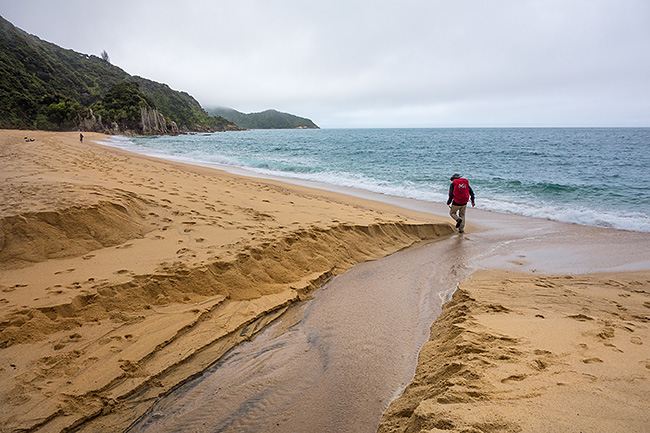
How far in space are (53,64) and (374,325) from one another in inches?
3741

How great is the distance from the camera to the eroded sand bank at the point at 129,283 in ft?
8.07

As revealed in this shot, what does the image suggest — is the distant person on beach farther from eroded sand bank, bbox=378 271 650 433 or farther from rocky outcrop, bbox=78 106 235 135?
rocky outcrop, bbox=78 106 235 135

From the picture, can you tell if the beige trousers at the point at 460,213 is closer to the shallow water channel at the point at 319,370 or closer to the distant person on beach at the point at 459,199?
the distant person on beach at the point at 459,199

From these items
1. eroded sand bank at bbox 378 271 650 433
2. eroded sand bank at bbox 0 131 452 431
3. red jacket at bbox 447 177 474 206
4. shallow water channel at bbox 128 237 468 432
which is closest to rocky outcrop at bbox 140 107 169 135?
eroded sand bank at bbox 0 131 452 431

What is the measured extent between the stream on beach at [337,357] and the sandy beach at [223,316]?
20 cm

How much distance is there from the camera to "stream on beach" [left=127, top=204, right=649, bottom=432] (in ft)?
7.76

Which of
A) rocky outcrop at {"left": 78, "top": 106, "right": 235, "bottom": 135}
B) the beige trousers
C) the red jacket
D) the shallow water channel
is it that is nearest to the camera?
the shallow water channel

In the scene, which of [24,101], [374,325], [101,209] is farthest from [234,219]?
[24,101]

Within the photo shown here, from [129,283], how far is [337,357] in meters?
2.48

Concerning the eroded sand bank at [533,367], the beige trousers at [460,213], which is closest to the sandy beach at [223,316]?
the eroded sand bank at [533,367]

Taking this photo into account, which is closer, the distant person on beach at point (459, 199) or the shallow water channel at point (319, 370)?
the shallow water channel at point (319, 370)

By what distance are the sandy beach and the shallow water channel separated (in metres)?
0.21

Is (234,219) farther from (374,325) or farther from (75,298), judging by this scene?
(374,325)

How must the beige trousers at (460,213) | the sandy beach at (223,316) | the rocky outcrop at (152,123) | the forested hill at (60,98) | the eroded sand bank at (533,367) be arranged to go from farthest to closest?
the rocky outcrop at (152,123)
the forested hill at (60,98)
the beige trousers at (460,213)
the sandy beach at (223,316)
the eroded sand bank at (533,367)
